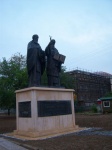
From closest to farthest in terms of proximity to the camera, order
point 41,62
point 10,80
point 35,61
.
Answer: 1. point 35,61
2. point 41,62
3. point 10,80

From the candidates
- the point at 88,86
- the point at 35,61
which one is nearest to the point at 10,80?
the point at 35,61

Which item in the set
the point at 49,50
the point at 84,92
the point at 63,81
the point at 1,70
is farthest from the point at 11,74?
the point at 84,92

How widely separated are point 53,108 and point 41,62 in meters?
2.87

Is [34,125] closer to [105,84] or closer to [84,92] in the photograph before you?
[84,92]

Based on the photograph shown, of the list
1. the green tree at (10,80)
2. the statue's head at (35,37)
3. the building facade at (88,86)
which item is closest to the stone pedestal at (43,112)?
the statue's head at (35,37)

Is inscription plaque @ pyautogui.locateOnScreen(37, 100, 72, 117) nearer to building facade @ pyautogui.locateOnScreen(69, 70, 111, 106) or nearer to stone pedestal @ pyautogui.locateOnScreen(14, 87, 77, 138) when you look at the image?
stone pedestal @ pyautogui.locateOnScreen(14, 87, 77, 138)

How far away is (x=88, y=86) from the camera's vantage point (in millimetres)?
60469

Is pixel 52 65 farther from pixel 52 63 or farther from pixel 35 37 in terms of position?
pixel 35 37

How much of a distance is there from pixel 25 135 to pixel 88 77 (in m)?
48.8

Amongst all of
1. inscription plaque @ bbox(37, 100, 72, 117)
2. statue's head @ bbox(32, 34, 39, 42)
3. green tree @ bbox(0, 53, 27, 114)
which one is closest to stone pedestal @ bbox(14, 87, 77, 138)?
inscription plaque @ bbox(37, 100, 72, 117)

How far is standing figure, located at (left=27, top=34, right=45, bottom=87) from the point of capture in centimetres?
1346

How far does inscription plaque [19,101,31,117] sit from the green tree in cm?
1590

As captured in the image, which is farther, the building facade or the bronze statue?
the building facade

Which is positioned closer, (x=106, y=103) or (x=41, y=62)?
(x=41, y=62)
